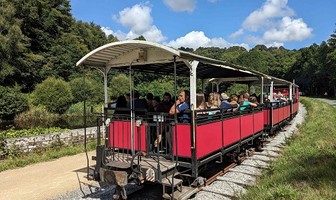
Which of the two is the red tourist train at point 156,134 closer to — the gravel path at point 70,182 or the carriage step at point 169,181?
the carriage step at point 169,181

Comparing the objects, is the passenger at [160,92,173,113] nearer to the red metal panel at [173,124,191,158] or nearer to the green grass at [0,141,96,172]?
the red metal panel at [173,124,191,158]

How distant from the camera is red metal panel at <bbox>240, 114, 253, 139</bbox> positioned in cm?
884

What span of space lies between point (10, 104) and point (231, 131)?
26.0 m

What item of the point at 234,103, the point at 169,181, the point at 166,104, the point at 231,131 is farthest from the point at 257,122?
the point at 169,181

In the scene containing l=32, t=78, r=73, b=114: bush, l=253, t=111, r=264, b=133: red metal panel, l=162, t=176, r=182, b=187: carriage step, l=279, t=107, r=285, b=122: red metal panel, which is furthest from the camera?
l=32, t=78, r=73, b=114: bush

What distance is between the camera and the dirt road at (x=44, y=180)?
23.7ft

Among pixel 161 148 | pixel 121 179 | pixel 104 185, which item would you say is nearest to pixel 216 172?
pixel 161 148

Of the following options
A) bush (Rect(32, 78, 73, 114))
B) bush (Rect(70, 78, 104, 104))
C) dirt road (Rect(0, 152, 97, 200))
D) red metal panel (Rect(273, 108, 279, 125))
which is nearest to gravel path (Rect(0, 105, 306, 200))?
dirt road (Rect(0, 152, 97, 200))

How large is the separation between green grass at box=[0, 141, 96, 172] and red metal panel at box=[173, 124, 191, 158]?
21.4 ft

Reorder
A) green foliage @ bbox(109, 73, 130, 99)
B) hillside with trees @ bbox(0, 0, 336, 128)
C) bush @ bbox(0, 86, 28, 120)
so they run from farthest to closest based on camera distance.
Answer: hillside with trees @ bbox(0, 0, 336, 128) → bush @ bbox(0, 86, 28, 120) → green foliage @ bbox(109, 73, 130, 99)

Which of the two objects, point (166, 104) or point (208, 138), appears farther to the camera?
point (166, 104)

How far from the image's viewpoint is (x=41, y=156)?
11156mm

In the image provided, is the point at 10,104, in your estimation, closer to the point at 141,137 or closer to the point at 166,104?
the point at 166,104

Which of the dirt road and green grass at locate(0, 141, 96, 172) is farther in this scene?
green grass at locate(0, 141, 96, 172)
